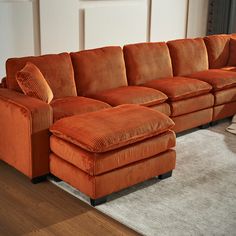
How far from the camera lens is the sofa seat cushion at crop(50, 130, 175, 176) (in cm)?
298

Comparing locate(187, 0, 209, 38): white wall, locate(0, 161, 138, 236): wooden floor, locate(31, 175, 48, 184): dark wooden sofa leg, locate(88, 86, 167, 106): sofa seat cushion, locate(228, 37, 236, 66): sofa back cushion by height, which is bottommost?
locate(0, 161, 138, 236): wooden floor

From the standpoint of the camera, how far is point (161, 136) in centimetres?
332

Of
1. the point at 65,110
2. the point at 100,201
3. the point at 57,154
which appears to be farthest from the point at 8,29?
the point at 100,201

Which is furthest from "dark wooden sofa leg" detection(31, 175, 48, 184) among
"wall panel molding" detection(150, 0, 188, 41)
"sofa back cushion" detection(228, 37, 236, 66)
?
"wall panel molding" detection(150, 0, 188, 41)

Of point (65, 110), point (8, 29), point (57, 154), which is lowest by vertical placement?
point (57, 154)

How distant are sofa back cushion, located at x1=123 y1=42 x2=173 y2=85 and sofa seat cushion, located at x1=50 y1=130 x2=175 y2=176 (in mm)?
1224

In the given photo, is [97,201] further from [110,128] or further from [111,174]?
[110,128]

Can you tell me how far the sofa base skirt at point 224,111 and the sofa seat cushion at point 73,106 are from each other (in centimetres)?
140

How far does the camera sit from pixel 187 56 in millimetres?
4938

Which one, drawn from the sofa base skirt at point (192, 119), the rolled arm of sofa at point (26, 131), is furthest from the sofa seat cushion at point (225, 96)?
the rolled arm of sofa at point (26, 131)

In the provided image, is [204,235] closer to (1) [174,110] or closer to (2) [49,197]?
(2) [49,197]

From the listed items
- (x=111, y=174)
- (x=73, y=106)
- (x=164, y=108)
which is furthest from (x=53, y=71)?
(x=111, y=174)

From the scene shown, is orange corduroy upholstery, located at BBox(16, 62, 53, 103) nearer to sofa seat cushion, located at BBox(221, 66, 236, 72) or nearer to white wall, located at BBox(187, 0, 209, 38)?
sofa seat cushion, located at BBox(221, 66, 236, 72)

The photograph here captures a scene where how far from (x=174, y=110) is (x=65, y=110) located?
116 cm
